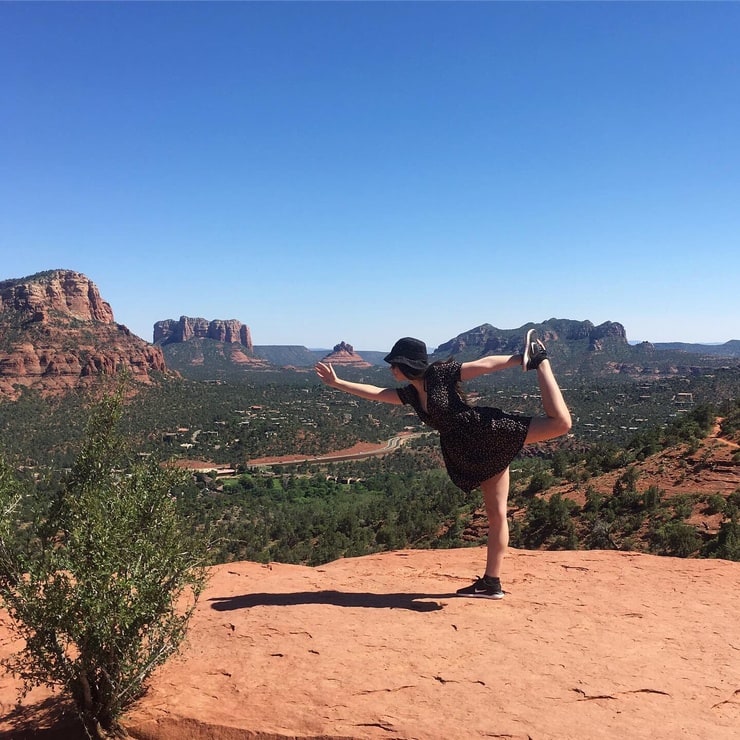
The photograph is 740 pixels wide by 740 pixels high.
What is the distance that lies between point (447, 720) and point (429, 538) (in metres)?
18.7

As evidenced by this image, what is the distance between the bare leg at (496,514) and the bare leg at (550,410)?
0.73m

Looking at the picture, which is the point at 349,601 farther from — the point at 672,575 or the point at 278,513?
the point at 278,513

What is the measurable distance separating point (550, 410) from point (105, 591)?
4.99 m

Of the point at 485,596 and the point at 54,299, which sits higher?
the point at 54,299

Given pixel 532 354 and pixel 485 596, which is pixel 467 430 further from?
pixel 485 596

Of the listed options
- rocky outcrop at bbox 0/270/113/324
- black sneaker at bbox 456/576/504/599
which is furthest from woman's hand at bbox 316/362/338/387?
rocky outcrop at bbox 0/270/113/324

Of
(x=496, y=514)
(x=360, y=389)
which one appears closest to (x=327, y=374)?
(x=360, y=389)

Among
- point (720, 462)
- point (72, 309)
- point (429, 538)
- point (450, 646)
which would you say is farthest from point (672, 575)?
point (72, 309)

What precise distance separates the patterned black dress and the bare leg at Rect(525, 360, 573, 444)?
0.18 m

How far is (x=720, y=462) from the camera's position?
72.5 feet

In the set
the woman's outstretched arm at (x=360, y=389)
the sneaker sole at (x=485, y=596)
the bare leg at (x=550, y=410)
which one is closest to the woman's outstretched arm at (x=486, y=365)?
the bare leg at (x=550, y=410)

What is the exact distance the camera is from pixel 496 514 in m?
6.79

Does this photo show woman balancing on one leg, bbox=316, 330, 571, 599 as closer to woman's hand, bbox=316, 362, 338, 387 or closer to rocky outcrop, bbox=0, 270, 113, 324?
woman's hand, bbox=316, 362, 338, 387

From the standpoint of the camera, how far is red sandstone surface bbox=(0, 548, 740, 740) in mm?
4332
